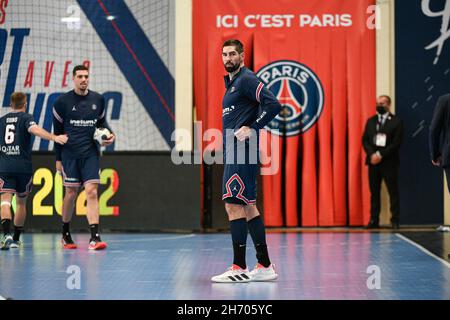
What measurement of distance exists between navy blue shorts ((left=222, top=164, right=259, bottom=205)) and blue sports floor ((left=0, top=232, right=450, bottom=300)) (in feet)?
2.62

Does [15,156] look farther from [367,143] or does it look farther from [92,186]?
[367,143]

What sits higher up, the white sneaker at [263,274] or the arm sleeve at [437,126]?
the arm sleeve at [437,126]

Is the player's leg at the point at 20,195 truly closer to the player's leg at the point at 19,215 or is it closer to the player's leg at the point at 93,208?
the player's leg at the point at 19,215

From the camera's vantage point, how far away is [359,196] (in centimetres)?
1407

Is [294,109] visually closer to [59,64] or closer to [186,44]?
[186,44]

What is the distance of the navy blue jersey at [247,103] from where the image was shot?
727cm

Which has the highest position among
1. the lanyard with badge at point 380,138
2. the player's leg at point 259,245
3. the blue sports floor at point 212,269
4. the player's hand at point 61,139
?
the lanyard with badge at point 380,138

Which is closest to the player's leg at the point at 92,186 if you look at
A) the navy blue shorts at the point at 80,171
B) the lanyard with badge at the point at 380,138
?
the navy blue shorts at the point at 80,171

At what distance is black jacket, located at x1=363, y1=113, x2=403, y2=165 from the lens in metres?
13.6

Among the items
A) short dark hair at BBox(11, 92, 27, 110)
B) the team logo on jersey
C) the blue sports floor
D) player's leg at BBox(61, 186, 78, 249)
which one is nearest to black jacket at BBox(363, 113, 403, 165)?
the team logo on jersey

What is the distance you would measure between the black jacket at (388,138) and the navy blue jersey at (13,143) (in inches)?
233

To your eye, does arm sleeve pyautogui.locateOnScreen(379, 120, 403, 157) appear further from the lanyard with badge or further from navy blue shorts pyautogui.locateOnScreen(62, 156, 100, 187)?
navy blue shorts pyautogui.locateOnScreen(62, 156, 100, 187)

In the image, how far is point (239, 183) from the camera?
737cm
